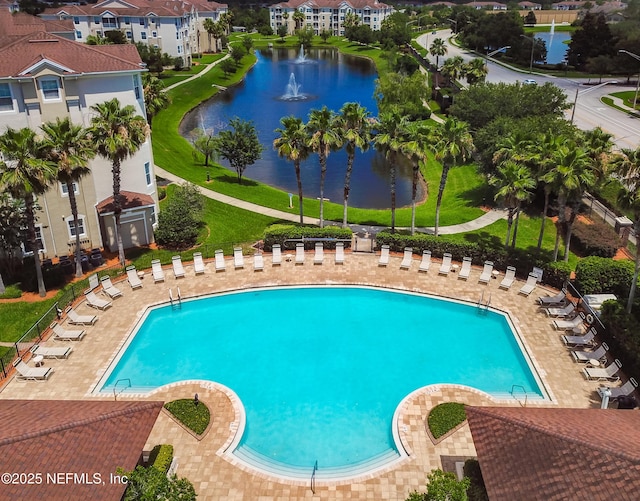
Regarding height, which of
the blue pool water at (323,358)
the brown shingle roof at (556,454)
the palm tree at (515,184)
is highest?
the palm tree at (515,184)

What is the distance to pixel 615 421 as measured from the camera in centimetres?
1678

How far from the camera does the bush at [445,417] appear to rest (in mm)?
20641

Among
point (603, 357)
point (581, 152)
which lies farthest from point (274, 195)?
point (603, 357)

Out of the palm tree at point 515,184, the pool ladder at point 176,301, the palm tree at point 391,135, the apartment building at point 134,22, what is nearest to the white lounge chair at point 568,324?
the palm tree at point 515,184

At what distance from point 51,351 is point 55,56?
17259 mm

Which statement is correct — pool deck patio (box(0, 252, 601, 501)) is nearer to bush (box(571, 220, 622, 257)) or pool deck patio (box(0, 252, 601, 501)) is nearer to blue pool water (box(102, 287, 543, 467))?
blue pool water (box(102, 287, 543, 467))

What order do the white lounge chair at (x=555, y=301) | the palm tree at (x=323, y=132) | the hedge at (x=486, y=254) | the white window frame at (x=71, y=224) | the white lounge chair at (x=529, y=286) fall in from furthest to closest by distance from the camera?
1. the palm tree at (x=323, y=132)
2. the white window frame at (x=71, y=224)
3. the hedge at (x=486, y=254)
4. the white lounge chair at (x=529, y=286)
5. the white lounge chair at (x=555, y=301)

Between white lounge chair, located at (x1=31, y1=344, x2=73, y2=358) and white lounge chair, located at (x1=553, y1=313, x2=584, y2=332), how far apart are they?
78.0ft

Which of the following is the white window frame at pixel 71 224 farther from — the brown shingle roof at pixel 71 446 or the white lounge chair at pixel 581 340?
the white lounge chair at pixel 581 340

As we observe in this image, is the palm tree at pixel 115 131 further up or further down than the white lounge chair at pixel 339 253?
further up

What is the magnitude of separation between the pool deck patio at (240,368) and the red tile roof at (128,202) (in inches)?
215

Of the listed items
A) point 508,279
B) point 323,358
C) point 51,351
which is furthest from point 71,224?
point 508,279

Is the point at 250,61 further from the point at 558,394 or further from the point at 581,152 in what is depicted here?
the point at 558,394

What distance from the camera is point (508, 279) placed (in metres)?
31.4
